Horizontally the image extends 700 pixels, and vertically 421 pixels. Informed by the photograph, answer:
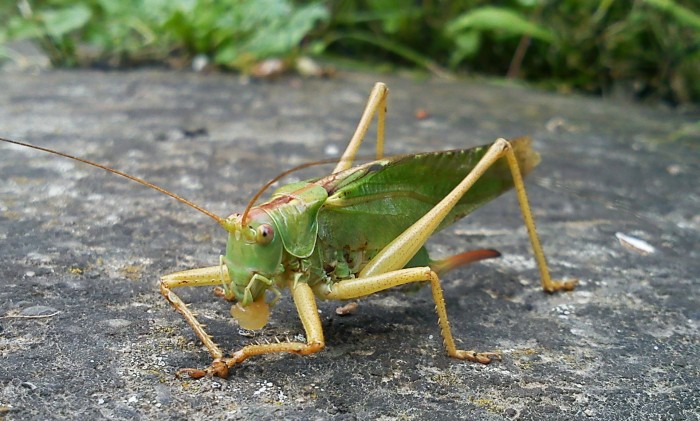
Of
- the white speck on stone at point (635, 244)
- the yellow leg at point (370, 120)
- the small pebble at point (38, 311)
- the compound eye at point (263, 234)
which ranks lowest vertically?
the white speck on stone at point (635, 244)

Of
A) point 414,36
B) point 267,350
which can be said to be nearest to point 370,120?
point 267,350

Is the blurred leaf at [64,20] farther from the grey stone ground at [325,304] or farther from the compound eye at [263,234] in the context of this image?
the compound eye at [263,234]

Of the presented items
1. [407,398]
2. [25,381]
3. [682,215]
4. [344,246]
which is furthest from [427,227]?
[682,215]

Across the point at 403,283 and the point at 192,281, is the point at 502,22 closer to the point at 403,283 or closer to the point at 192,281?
the point at 403,283

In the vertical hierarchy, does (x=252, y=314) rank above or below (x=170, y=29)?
below

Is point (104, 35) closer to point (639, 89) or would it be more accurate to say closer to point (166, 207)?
point (166, 207)

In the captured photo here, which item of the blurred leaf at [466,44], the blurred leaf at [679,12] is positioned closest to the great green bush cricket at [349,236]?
the blurred leaf at [679,12]
